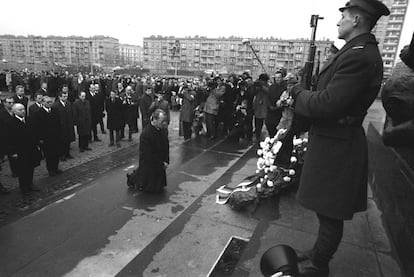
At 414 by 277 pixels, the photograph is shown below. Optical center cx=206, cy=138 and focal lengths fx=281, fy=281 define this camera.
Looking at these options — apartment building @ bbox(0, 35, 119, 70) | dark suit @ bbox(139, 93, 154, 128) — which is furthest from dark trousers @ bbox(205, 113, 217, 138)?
apartment building @ bbox(0, 35, 119, 70)

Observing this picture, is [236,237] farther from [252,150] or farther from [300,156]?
[252,150]

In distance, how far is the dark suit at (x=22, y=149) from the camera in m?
5.04

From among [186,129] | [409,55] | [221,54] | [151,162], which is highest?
[221,54]

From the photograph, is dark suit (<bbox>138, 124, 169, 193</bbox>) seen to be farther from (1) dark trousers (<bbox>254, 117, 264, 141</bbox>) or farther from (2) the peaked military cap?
(1) dark trousers (<bbox>254, 117, 264, 141</bbox>)

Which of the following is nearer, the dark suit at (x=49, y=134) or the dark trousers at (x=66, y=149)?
the dark suit at (x=49, y=134)

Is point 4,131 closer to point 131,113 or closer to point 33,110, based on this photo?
point 33,110

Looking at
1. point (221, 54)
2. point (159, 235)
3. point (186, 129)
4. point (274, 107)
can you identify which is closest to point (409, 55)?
point (159, 235)

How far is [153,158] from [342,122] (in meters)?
3.98

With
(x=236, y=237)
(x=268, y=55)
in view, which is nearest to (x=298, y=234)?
(x=236, y=237)

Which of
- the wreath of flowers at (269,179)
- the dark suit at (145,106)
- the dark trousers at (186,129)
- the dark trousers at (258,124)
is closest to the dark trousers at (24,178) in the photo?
the wreath of flowers at (269,179)

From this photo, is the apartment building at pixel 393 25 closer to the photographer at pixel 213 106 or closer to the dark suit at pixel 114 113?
the photographer at pixel 213 106

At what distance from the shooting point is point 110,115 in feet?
28.3

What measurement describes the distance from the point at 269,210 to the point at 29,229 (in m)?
3.26

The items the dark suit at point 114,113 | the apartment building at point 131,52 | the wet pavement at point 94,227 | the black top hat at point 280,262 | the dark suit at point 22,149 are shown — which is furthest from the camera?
the apartment building at point 131,52
